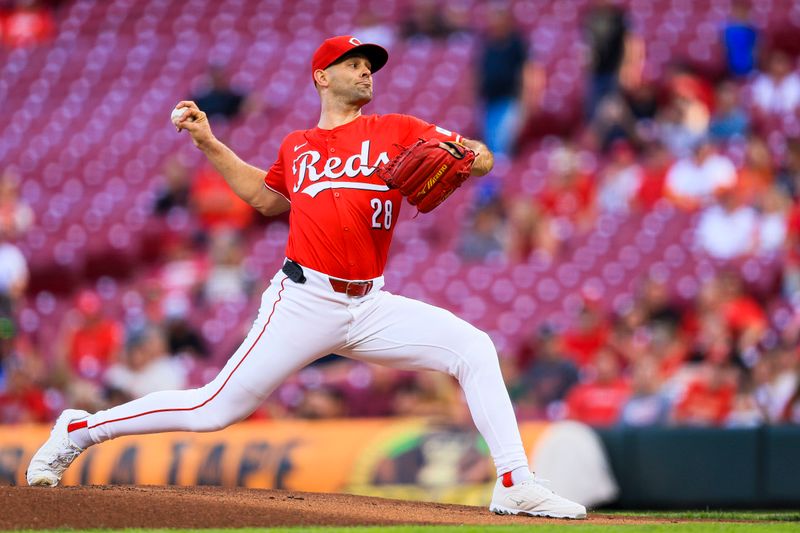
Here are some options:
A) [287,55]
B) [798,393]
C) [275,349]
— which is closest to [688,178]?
[798,393]

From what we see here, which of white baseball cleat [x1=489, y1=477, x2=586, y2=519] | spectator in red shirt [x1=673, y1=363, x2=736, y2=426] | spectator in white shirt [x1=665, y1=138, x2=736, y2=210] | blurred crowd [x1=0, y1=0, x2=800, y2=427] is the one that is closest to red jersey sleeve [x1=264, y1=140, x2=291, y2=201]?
white baseball cleat [x1=489, y1=477, x2=586, y2=519]

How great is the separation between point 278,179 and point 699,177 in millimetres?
5960

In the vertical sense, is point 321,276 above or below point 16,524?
above

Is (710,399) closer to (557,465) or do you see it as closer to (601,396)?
(601,396)

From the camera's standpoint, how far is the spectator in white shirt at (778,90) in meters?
11.0

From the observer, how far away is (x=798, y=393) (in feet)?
25.5

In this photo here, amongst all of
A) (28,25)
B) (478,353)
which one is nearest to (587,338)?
(478,353)

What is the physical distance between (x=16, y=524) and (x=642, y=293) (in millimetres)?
5996

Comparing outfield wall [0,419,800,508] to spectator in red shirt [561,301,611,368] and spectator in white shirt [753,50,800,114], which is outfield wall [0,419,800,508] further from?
spectator in white shirt [753,50,800,114]

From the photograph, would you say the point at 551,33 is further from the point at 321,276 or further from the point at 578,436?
the point at 321,276

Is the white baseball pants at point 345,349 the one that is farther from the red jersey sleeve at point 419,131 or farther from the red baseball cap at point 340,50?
the red baseball cap at point 340,50

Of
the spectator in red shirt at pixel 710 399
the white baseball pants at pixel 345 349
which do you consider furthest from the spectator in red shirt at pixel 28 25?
the white baseball pants at pixel 345 349

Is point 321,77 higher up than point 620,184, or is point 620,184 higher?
point 620,184

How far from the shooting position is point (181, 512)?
4.57 meters
